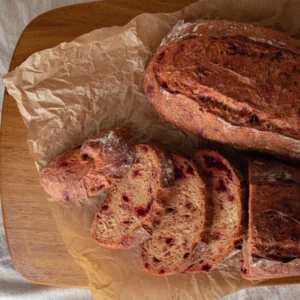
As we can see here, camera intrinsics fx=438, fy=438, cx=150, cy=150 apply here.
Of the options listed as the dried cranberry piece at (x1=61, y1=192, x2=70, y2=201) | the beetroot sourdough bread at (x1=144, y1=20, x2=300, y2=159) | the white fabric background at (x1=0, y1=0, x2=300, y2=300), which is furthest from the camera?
the white fabric background at (x1=0, y1=0, x2=300, y2=300)

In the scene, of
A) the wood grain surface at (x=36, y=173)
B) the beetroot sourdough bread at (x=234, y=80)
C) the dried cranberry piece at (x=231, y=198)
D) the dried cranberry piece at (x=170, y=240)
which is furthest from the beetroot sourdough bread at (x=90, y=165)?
the dried cranberry piece at (x=231, y=198)

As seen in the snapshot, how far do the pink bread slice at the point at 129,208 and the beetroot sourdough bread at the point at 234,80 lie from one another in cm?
40

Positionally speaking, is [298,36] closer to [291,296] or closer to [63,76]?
[63,76]

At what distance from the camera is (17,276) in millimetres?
3113

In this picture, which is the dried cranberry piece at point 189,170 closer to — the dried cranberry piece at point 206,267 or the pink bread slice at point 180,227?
the pink bread slice at point 180,227

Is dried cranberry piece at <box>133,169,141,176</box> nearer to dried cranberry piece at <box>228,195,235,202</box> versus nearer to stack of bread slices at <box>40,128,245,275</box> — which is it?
stack of bread slices at <box>40,128,245,275</box>

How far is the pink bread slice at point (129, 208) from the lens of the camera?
247cm

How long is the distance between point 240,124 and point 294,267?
0.80 metres

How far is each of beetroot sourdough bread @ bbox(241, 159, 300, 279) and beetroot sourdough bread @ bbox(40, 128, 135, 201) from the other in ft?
2.32

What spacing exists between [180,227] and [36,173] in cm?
92

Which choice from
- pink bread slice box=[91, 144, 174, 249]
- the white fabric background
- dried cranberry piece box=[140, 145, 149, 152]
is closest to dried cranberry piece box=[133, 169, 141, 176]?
pink bread slice box=[91, 144, 174, 249]

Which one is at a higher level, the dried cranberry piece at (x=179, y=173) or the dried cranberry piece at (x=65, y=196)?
the dried cranberry piece at (x=179, y=173)

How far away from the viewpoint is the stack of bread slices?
2391mm

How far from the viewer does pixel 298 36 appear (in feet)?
8.25
